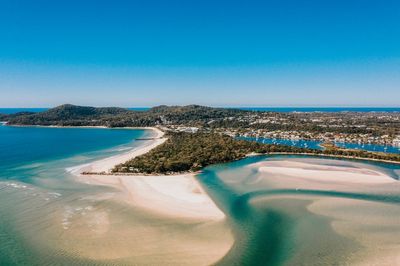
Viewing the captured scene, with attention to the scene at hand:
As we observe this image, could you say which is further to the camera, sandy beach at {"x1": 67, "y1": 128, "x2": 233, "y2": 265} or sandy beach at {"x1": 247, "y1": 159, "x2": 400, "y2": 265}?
sandy beach at {"x1": 247, "y1": 159, "x2": 400, "y2": 265}

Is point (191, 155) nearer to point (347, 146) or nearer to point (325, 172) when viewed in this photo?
point (325, 172)

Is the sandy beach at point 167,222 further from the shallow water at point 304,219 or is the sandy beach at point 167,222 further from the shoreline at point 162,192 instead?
the shallow water at point 304,219

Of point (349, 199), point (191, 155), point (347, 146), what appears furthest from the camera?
point (347, 146)

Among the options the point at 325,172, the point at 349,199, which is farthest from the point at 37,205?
the point at 325,172

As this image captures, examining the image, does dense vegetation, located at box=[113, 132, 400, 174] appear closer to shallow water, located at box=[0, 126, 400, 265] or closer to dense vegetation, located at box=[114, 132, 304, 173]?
dense vegetation, located at box=[114, 132, 304, 173]

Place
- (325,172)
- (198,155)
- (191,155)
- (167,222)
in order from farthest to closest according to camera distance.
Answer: (198,155) → (191,155) → (325,172) → (167,222)

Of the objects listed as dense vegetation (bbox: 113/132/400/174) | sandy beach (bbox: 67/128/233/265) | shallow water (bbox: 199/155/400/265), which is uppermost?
dense vegetation (bbox: 113/132/400/174)

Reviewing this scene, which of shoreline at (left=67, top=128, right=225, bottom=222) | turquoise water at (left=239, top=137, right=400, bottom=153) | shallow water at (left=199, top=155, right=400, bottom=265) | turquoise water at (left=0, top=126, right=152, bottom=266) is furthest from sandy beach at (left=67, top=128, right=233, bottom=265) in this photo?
turquoise water at (left=239, top=137, right=400, bottom=153)

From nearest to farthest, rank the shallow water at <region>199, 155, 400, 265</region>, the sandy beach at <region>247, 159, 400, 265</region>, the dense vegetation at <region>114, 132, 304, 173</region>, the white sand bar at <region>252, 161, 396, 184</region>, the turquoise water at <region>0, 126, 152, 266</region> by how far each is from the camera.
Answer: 1. the turquoise water at <region>0, 126, 152, 266</region>
2. the shallow water at <region>199, 155, 400, 265</region>
3. the sandy beach at <region>247, 159, 400, 265</region>
4. the white sand bar at <region>252, 161, 396, 184</region>
5. the dense vegetation at <region>114, 132, 304, 173</region>
